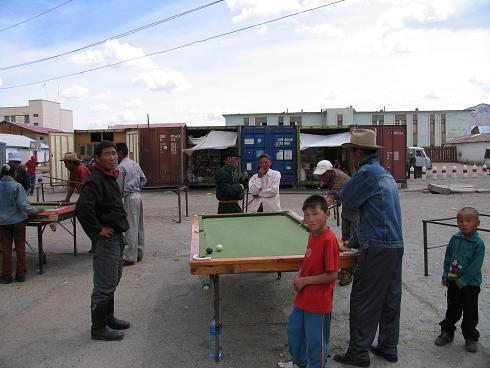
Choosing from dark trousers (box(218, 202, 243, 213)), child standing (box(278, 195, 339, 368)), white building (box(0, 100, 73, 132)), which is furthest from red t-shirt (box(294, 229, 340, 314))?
white building (box(0, 100, 73, 132))

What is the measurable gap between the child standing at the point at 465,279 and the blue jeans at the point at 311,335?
1352 mm

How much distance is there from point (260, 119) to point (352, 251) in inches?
1855

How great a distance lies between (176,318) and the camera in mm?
4812

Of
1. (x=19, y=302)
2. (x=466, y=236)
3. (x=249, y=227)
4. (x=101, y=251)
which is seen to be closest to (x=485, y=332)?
(x=466, y=236)

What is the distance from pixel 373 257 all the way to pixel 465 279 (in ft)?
3.29

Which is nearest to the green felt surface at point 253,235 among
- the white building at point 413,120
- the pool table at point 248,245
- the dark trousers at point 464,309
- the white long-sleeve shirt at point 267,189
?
the pool table at point 248,245

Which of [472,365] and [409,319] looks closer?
[472,365]

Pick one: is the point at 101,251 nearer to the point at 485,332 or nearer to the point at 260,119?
the point at 485,332

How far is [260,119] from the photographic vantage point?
50.4 meters

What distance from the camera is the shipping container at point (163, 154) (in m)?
20.0

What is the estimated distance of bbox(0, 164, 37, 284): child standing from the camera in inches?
237

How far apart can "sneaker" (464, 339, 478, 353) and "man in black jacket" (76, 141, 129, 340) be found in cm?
302

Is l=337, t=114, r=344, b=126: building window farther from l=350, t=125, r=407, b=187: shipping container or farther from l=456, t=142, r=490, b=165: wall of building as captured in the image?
l=350, t=125, r=407, b=187: shipping container

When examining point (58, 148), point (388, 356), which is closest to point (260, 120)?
point (58, 148)
